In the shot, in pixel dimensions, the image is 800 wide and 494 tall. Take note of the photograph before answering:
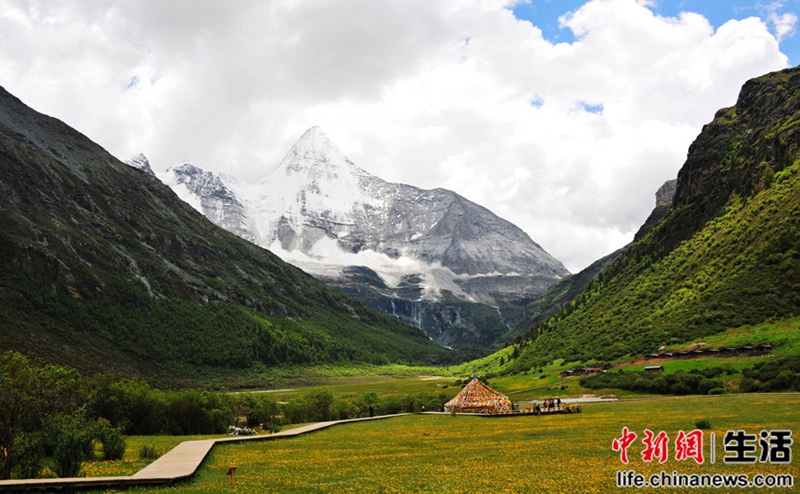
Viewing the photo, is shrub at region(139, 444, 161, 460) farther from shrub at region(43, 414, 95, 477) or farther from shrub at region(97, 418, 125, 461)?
shrub at region(43, 414, 95, 477)

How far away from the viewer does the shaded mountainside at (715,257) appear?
112688mm

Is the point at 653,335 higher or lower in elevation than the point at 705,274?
lower

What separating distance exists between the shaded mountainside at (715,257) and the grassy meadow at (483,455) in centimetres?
5822

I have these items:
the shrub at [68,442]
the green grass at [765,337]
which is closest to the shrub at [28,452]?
the shrub at [68,442]

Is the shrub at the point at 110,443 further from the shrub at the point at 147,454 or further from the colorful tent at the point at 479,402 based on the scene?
the colorful tent at the point at 479,402

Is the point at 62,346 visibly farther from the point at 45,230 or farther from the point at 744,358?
the point at 744,358

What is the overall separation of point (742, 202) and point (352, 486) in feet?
491

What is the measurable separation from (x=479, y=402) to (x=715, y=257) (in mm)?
85250

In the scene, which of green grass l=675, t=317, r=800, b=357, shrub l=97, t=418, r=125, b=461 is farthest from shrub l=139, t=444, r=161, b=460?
green grass l=675, t=317, r=800, b=357

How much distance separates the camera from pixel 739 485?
23.1m

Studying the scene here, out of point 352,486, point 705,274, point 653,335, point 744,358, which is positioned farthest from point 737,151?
point 352,486

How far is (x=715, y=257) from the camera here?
132000mm

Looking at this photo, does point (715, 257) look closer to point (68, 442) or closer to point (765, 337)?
point (765, 337)

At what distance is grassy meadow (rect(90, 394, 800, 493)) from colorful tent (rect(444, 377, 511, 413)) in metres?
14.1
